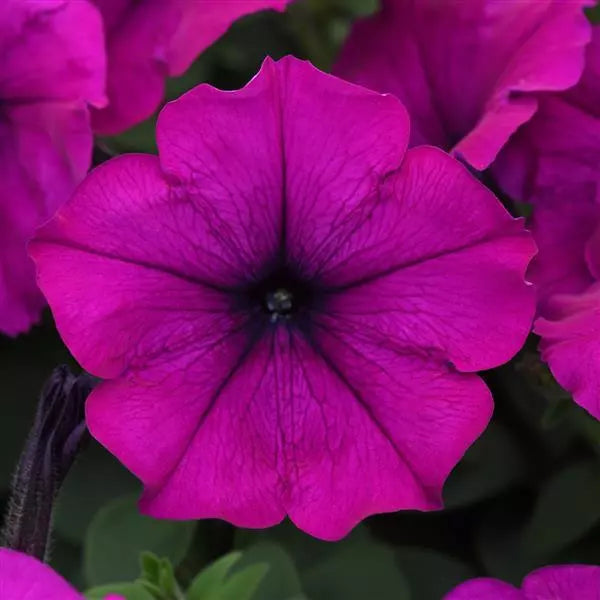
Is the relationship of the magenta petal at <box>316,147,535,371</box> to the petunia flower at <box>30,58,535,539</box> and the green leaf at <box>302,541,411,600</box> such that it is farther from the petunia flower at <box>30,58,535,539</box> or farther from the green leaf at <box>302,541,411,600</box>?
the green leaf at <box>302,541,411,600</box>

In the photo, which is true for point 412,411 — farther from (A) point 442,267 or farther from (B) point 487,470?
(B) point 487,470

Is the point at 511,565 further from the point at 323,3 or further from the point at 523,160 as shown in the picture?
the point at 323,3

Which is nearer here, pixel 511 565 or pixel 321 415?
pixel 321 415

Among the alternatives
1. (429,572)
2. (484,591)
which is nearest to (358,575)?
(429,572)

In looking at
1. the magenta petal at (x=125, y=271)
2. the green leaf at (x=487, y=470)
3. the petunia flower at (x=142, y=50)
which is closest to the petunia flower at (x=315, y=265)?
the magenta petal at (x=125, y=271)

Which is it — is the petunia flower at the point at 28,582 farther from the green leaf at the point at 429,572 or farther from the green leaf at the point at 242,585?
the green leaf at the point at 429,572

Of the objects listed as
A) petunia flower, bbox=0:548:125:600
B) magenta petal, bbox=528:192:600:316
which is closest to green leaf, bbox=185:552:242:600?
petunia flower, bbox=0:548:125:600

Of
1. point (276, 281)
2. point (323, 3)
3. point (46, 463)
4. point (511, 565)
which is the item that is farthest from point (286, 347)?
point (323, 3)
